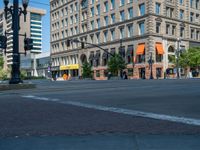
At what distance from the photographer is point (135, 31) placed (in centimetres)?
5738

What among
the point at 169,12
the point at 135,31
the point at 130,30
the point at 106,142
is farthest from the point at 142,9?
the point at 106,142

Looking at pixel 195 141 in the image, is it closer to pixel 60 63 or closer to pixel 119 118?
pixel 119 118

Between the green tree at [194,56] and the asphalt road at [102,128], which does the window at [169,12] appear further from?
the asphalt road at [102,128]

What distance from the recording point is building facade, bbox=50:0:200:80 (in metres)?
54.8

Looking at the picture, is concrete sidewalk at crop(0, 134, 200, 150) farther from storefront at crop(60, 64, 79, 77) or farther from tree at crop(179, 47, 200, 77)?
storefront at crop(60, 64, 79, 77)

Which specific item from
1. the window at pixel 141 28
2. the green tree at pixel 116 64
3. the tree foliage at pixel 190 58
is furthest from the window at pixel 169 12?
the green tree at pixel 116 64

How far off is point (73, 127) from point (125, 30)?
5563 centimetres

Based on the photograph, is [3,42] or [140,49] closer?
[3,42]

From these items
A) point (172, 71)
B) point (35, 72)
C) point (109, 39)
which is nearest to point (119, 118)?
point (172, 71)

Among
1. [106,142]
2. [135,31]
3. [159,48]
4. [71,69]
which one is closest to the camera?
[106,142]

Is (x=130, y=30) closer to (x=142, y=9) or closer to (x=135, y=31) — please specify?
(x=135, y=31)

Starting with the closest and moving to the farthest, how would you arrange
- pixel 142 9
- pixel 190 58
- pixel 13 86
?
pixel 13 86 < pixel 190 58 < pixel 142 9

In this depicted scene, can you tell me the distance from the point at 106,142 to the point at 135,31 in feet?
178

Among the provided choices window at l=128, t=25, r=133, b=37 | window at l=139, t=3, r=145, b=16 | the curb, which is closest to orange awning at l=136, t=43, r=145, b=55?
window at l=128, t=25, r=133, b=37
